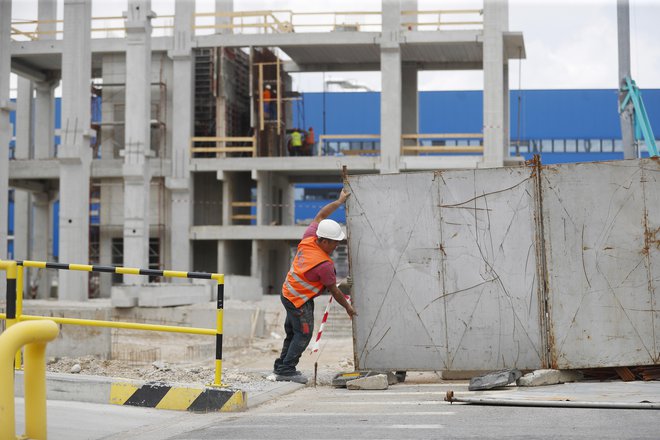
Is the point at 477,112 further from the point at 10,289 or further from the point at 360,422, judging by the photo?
the point at 10,289

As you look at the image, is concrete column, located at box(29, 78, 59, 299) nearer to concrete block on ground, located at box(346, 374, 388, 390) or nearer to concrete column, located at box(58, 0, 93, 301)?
concrete column, located at box(58, 0, 93, 301)

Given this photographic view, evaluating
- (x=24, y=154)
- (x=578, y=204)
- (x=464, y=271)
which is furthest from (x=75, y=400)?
(x=24, y=154)

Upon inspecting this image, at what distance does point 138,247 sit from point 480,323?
78.8ft

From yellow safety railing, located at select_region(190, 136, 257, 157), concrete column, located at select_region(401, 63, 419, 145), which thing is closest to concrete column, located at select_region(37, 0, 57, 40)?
yellow safety railing, located at select_region(190, 136, 257, 157)

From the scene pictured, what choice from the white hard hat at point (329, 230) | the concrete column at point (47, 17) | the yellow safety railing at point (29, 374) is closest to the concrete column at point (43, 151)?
the concrete column at point (47, 17)

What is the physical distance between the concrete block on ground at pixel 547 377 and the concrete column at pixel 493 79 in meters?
27.3

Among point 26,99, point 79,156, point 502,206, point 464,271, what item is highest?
point 26,99

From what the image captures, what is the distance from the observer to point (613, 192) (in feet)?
31.6

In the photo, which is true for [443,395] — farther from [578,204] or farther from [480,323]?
[578,204]

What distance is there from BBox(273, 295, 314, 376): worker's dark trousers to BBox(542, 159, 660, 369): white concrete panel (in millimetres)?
2493

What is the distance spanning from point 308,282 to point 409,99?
33249 millimetres

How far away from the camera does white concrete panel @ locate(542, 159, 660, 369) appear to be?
958 centimetres

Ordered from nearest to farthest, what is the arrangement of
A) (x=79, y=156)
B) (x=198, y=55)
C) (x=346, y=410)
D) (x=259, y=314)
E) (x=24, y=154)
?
(x=346, y=410)
(x=259, y=314)
(x=79, y=156)
(x=198, y=55)
(x=24, y=154)

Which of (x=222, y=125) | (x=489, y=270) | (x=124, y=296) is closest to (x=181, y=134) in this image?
(x=222, y=125)
